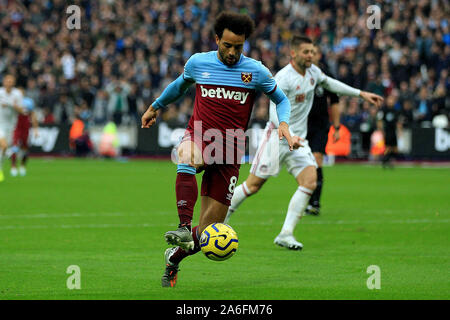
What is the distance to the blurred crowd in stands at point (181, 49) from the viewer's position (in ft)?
98.5

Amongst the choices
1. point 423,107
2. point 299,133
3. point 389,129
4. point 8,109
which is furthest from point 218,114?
point 423,107

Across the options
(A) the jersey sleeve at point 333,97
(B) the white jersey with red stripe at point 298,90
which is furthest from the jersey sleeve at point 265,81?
(A) the jersey sleeve at point 333,97

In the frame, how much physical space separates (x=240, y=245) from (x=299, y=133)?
175 centimetres

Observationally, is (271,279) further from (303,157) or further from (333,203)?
(333,203)

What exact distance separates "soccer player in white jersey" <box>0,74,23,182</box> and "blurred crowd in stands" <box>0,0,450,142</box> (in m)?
9.62

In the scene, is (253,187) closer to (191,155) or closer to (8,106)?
(191,155)

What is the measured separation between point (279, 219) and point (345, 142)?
1617cm

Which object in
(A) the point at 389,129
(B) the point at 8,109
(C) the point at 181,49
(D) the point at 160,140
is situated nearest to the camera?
(B) the point at 8,109

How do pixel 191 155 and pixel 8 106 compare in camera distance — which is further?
pixel 8 106

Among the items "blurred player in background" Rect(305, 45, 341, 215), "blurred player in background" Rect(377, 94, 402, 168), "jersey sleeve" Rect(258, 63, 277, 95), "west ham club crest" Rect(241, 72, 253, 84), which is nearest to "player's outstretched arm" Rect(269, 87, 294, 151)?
"jersey sleeve" Rect(258, 63, 277, 95)

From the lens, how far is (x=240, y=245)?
10375 millimetres

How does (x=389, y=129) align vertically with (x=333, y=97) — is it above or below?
below

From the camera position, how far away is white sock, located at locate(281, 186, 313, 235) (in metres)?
10.3

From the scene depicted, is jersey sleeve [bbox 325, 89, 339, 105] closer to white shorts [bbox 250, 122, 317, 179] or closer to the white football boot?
white shorts [bbox 250, 122, 317, 179]
